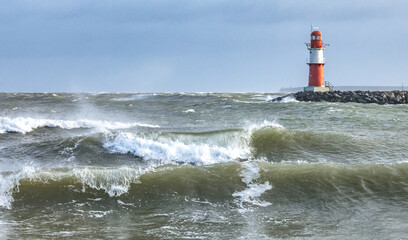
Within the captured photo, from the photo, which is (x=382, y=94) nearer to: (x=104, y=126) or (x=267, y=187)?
(x=104, y=126)

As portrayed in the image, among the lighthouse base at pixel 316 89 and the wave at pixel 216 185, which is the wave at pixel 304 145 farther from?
the lighthouse base at pixel 316 89

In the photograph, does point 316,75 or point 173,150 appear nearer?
point 173,150

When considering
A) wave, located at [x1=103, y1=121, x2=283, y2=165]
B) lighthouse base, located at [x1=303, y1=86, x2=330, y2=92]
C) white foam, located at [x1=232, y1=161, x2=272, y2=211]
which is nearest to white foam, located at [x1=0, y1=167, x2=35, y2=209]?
wave, located at [x1=103, y1=121, x2=283, y2=165]

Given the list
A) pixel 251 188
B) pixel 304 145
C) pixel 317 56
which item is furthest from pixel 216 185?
pixel 317 56

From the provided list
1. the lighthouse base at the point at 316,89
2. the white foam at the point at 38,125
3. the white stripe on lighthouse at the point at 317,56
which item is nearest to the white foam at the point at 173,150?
the white foam at the point at 38,125

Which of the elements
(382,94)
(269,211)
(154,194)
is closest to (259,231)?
(269,211)

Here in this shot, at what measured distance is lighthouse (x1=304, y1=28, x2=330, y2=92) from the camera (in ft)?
96.8

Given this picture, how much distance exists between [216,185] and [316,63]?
2386 centimetres

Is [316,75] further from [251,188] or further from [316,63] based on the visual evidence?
[251,188]

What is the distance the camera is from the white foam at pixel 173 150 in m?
9.63

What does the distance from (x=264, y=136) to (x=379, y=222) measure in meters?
5.84

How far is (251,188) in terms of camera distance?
7.16 meters

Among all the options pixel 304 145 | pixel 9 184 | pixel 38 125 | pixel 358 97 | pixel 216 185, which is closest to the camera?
pixel 9 184

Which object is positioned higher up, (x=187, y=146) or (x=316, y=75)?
(x=316, y=75)
